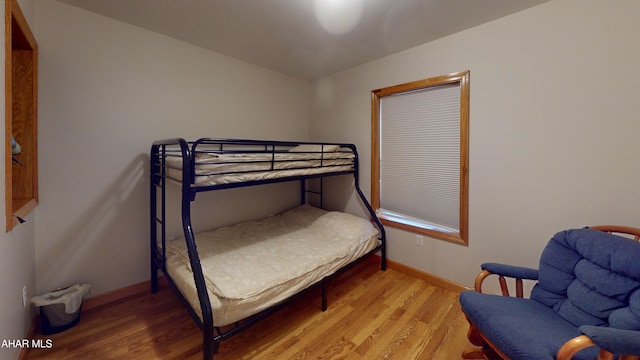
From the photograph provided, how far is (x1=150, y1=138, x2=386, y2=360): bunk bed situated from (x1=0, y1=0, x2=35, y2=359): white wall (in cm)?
72

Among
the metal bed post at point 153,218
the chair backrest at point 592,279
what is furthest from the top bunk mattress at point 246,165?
the chair backrest at point 592,279

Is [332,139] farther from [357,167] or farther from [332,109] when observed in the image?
[357,167]

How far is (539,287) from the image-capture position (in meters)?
1.55

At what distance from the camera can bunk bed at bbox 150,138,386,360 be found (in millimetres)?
1465

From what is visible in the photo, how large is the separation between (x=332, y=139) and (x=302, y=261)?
6.15 feet

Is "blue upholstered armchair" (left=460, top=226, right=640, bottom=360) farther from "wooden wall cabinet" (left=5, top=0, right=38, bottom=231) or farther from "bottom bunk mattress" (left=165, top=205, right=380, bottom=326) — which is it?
"wooden wall cabinet" (left=5, top=0, right=38, bottom=231)

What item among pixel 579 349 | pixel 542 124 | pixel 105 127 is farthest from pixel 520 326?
pixel 105 127

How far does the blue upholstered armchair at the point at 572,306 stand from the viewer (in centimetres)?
102

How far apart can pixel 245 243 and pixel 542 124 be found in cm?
259

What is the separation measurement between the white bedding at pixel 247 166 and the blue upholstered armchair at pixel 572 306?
5.04 ft

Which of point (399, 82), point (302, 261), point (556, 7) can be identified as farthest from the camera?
point (399, 82)

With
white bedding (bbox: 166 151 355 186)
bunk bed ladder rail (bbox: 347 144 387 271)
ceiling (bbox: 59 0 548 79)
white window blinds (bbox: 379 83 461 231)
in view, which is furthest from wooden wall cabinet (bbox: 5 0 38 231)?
white window blinds (bbox: 379 83 461 231)

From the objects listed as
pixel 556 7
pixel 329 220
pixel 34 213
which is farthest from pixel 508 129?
pixel 34 213

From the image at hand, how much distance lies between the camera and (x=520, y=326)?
4.05 feet
